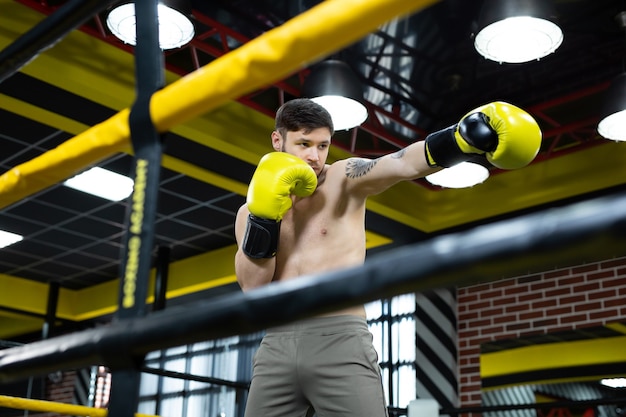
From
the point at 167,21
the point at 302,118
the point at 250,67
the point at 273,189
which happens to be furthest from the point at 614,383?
the point at 250,67

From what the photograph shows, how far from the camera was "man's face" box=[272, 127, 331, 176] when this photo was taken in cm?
169

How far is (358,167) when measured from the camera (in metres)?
1.69

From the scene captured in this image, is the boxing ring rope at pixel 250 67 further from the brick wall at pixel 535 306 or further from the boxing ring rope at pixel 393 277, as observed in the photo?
the brick wall at pixel 535 306

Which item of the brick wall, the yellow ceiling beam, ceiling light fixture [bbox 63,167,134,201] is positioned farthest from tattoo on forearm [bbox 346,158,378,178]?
the yellow ceiling beam

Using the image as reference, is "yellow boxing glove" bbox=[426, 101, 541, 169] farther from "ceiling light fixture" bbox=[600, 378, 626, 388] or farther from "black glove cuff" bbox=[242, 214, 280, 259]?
"ceiling light fixture" bbox=[600, 378, 626, 388]

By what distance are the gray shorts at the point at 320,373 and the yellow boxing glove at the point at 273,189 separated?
0.23 m

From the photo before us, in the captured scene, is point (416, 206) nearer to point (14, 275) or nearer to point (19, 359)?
point (14, 275)

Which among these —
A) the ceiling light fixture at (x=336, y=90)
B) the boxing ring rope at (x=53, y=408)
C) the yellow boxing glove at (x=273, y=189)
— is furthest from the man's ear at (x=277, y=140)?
the ceiling light fixture at (x=336, y=90)

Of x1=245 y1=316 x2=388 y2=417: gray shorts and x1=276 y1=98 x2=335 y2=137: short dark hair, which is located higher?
x1=276 y1=98 x2=335 y2=137: short dark hair

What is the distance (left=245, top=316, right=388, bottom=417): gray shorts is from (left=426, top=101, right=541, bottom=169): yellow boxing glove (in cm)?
50

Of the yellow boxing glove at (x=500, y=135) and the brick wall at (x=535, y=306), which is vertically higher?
the brick wall at (x=535, y=306)

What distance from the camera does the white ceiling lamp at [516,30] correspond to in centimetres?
287

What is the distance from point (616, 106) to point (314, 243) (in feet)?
7.36

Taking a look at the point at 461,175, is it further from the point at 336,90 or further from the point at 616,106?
the point at 336,90
